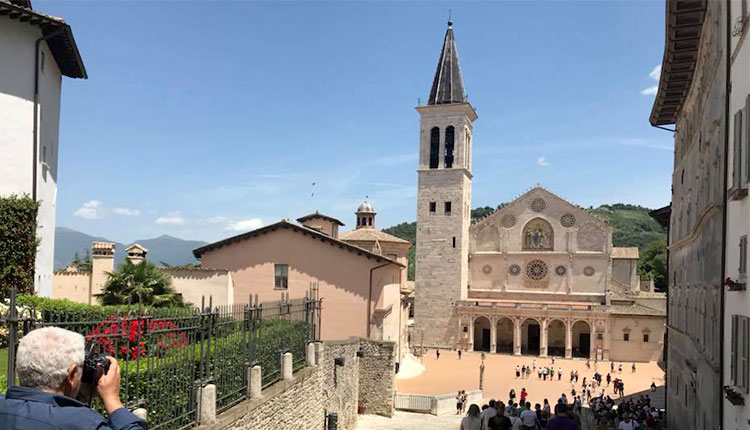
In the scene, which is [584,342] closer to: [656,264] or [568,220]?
[568,220]

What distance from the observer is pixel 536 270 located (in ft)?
182

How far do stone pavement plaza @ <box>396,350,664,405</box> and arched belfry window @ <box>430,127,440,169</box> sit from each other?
17.7m

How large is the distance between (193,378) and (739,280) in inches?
339

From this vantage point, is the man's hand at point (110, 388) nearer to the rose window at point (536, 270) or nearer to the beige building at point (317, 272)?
the beige building at point (317, 272)

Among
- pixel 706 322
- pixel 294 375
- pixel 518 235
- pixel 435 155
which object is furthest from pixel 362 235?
pixel 706 322

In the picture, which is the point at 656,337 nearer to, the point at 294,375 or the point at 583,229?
the point at 583,229

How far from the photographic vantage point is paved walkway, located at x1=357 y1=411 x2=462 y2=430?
72.2 feet

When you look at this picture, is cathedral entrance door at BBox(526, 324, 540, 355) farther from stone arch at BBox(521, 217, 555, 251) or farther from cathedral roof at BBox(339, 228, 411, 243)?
cathedral roof at BBox(339, 228, 411, 243)

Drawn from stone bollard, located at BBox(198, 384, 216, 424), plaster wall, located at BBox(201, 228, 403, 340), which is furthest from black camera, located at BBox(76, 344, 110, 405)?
plaster wall, located at BBox(201, 228, 403, 340)

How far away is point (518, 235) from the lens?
55906 mm

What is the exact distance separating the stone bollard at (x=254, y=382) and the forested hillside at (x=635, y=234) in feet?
253

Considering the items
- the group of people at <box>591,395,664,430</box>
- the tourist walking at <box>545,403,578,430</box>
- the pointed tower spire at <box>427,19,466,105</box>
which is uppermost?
the pointed tower spire at <box>427,19,466,105</box>

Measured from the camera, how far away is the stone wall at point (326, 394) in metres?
11.5

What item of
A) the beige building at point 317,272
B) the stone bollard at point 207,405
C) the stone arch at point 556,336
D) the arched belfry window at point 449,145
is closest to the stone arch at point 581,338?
the stone arch at point 556,336
